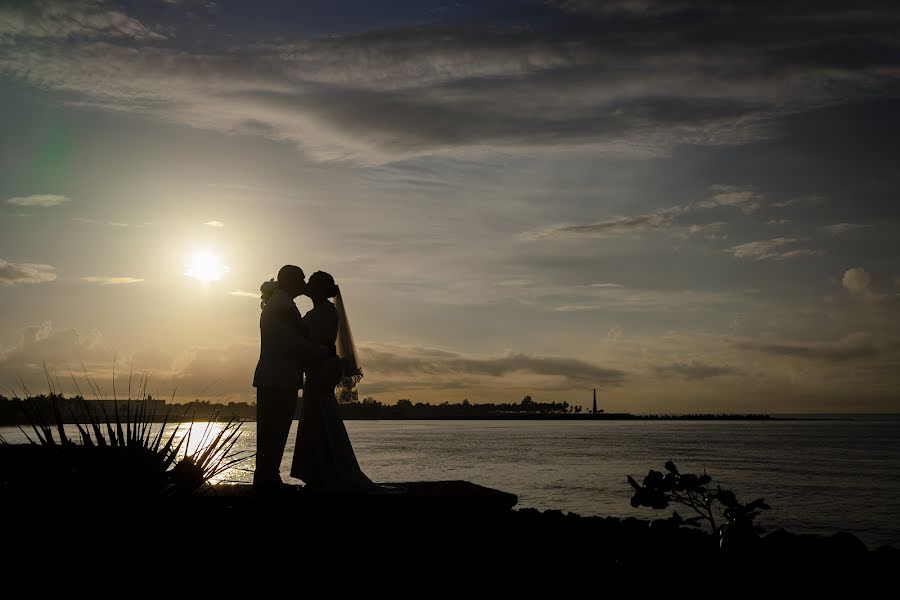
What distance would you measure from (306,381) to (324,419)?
1.82 ft

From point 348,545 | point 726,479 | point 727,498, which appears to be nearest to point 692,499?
point 727,498

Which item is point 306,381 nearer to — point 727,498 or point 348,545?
point 348,545

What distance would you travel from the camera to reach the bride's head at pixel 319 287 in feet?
34.2

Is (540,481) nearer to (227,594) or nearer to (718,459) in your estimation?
(718,459)

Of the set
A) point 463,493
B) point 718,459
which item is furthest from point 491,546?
point 718,459

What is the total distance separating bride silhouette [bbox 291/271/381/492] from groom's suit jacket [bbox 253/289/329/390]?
213 millimetres

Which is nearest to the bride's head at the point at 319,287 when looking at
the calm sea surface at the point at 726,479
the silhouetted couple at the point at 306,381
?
the silhouetted couple at the point at 306,381

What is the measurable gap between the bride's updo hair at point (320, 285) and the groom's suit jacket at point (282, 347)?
360 millimetres

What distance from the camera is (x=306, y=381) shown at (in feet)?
34.7

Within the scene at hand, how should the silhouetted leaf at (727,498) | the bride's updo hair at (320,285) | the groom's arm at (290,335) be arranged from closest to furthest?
the silhouetted leaf at (727,498) < the groom's arm at (290,335) < the bride's updo hair at (320,285)

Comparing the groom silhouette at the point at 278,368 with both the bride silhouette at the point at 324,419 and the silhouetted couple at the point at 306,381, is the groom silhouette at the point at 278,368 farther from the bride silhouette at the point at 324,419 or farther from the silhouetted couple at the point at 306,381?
the bride silhouette at the point at 324,419

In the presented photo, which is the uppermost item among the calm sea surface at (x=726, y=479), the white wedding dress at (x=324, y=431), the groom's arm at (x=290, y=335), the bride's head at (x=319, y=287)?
the bride's head at (x=319, y=287)

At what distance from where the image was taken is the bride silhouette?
10289 millimetres

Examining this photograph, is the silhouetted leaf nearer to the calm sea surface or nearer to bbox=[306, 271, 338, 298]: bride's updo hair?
bbox=[306, 271, 338, 298]: bride's updo hair
